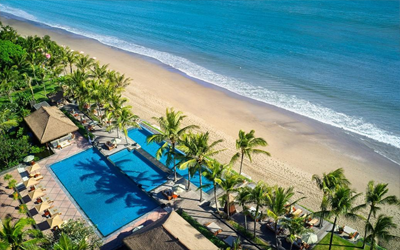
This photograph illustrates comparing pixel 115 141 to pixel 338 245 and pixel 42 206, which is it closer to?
pixel 42 206

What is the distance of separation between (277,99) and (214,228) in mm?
26567

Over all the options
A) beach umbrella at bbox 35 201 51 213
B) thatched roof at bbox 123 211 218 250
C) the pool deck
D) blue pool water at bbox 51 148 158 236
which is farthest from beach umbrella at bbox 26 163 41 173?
thatched roof at bbox 123 211 218 250

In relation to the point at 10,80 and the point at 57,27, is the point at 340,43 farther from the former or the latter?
the point at 57,27

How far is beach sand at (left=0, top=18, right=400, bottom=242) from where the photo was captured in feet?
98.9

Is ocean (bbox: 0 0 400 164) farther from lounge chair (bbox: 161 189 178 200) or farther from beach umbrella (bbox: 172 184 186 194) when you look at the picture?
lounge chair (bbox: 161 189 178 200)

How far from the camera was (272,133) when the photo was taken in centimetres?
3653

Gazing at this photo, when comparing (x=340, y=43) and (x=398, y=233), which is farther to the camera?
(x=340, y=43)

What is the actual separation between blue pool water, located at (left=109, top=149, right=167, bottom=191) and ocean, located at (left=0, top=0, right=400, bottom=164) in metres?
21.5

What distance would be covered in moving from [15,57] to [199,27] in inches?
1824

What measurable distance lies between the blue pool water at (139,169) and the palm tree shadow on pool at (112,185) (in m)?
0.66

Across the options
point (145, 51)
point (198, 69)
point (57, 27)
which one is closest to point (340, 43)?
point (198, 69)

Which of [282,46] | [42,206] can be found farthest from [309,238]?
[282,46]

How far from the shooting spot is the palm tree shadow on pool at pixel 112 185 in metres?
25.2

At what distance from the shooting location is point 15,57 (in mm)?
44625
